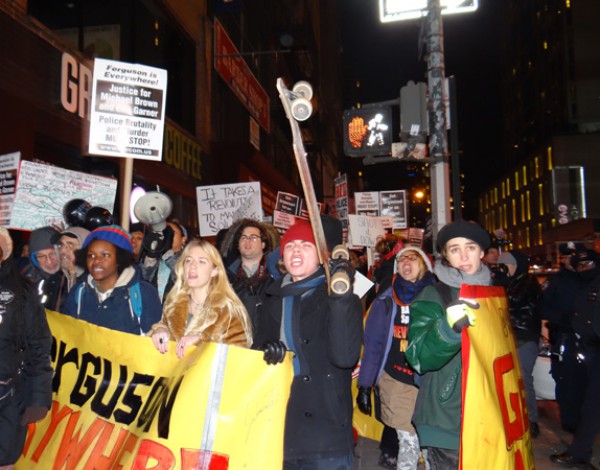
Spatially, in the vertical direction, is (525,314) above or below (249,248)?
below

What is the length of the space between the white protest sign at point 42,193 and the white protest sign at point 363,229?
Answer: 6.69m

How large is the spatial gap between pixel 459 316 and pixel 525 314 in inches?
161

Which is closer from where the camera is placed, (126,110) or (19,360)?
(19,360)

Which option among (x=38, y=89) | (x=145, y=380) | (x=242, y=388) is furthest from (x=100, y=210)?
(x=38, y=89)

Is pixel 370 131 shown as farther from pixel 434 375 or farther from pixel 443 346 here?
pixel 443 346

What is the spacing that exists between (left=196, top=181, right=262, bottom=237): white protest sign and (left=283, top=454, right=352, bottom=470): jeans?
5.50m

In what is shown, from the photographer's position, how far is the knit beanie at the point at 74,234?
16.5 feet

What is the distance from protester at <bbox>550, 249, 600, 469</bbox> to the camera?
5363mm

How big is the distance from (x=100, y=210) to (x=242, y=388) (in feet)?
A: 10.0

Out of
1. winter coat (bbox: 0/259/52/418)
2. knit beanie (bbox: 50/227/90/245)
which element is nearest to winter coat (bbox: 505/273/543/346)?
knit beanie (bbox: 50/227/90/245)

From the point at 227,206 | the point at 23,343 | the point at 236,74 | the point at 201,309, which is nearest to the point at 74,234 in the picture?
the point at 23,343

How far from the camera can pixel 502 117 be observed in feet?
352

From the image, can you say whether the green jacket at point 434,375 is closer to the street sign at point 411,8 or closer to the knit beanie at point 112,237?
the knit beanie at point 112,237

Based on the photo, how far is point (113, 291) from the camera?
4.07m
